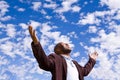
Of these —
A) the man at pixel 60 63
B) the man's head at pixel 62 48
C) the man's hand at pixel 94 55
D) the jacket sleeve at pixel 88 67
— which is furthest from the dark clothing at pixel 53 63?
the man's hand at pixel 94 55

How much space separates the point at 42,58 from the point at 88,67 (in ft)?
6.59

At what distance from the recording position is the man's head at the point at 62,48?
367 inches

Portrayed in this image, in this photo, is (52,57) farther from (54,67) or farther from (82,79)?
(82,79)

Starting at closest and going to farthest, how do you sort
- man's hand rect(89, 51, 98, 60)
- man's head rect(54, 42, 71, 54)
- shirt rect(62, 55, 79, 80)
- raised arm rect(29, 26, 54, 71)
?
1. raised arm rect(29, 26, 54, 71)
2. shirt rect(62, 55, 79, 80)
3. man's head rect(54, 42, 71, 54)
4. man's hand rect(89, 51, 98, 60)

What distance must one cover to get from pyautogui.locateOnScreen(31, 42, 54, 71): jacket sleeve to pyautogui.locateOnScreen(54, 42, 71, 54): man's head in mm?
725

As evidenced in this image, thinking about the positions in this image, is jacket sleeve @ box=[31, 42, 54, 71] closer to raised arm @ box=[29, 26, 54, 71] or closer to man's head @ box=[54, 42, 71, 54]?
raised arm @ box=[29, 26, 54, 71]

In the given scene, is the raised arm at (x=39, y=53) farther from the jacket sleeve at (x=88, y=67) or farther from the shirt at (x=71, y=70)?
the jacket sleeve at (x=88, y=67)

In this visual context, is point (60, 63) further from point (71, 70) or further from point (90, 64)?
point (90, 64)

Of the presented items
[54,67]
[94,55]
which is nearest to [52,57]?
[54,67]

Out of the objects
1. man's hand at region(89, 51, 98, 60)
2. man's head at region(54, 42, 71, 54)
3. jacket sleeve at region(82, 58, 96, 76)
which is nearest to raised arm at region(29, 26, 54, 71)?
man's head at region(54, 42, 71, 54)

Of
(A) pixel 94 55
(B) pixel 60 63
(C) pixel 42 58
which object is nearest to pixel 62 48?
(B) pixel 60 63

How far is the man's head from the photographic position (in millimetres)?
9320

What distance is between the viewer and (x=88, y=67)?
9.90m

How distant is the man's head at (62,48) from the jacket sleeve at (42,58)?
73 centimetres
